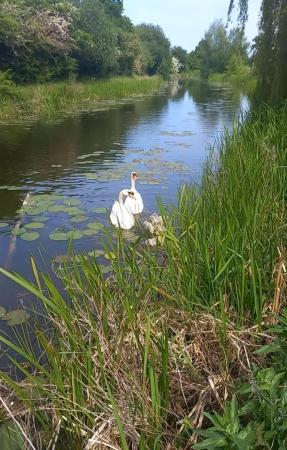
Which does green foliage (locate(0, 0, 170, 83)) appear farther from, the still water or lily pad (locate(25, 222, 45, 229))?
lily pad (locate(25, 222, 45, 229))

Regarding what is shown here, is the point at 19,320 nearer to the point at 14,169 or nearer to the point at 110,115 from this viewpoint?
the point at 14,169

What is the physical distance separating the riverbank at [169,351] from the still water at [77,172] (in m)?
1.13

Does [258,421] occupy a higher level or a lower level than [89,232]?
higher

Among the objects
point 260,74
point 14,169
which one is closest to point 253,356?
point 260,74

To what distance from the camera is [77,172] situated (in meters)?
9.55

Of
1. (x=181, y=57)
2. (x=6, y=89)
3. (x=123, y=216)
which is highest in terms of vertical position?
(x=181, y=57)

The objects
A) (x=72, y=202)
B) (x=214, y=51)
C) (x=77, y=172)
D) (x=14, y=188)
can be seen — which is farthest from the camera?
(x=214, y=51)

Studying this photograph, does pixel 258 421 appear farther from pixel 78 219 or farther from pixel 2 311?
pixel 78 219

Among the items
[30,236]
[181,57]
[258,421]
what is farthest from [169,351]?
[181,57]

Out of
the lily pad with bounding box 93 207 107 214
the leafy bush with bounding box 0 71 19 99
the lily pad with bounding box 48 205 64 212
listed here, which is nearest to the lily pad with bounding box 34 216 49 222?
the lily pad with bounding box 48 205 64 212

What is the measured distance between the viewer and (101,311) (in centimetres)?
219

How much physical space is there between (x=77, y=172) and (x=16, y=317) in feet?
19.5

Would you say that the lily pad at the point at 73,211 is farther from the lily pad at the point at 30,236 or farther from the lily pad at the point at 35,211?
the lily pad at the point at 30,236

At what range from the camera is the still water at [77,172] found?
563cm
